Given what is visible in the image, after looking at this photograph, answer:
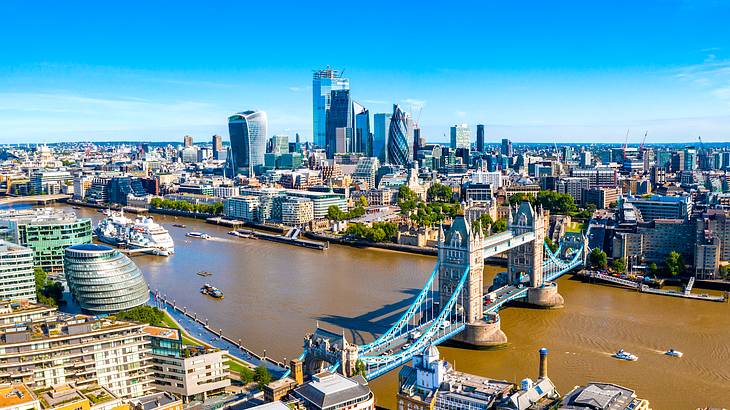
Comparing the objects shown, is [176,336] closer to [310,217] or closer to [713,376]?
[713,376]

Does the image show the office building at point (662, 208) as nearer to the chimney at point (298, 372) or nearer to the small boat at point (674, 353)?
the small boat at point (674, 353)

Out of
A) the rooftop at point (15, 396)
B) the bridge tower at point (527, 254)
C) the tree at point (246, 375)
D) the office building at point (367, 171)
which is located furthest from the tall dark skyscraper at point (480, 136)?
the rooftop at point (15, 396)

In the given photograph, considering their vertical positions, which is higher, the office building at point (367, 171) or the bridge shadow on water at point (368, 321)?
the office building at point (367, 171)

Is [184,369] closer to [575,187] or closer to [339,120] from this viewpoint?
[575,187]

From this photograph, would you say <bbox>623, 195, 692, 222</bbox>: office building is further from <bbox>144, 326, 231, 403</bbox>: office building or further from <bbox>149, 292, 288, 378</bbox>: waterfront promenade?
<bbox>144, 326, 231, 403</bbox>: office building

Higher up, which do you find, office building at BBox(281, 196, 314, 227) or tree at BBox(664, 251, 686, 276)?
office building at BBox(281, 196, 314, 227)

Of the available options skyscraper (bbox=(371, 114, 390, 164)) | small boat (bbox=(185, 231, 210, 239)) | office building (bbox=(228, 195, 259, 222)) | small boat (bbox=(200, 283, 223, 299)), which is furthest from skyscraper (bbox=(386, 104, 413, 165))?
small boat (bbox=(200, 283, 223, 299))

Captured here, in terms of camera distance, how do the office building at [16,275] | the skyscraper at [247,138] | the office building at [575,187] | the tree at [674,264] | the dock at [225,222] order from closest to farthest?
1. the office building at [16,275]
2. the tree at [674,264]
3. the dock at [225,222]
4. the office building at [575,187]
5. the skyscraper at [247,138]
